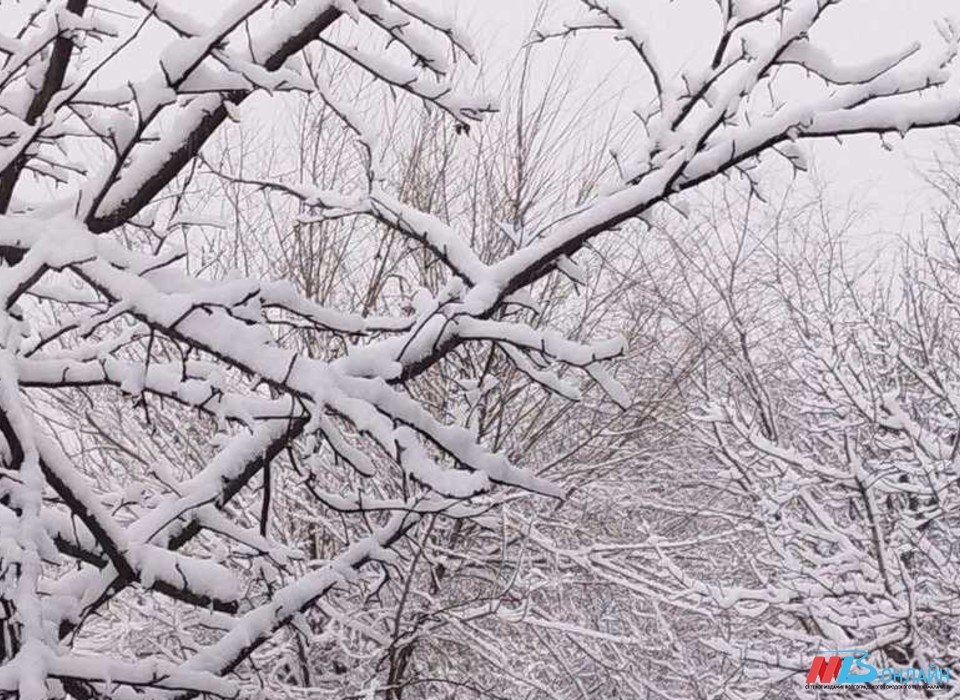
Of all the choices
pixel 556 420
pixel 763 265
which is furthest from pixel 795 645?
pixel 763 265

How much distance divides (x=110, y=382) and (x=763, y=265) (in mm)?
10149

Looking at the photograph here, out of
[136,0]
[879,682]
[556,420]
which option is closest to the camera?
[136,0]

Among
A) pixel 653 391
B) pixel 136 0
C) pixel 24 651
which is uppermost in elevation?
pixel 653 391

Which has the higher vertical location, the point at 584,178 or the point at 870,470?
the point at 584,178

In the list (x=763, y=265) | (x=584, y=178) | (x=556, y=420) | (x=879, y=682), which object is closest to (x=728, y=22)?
(x=879, y=682)

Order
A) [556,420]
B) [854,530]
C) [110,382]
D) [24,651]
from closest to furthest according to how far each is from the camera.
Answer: [24,651]
[110,382]
[854,530]
[556,420]

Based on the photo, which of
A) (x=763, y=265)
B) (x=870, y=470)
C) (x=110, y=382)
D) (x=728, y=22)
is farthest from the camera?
(x=763, y=265)

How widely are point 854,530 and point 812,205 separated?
6348 millimetres

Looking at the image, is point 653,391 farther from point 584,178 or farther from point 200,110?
point 200,110

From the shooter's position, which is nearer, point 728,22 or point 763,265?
point 728,22

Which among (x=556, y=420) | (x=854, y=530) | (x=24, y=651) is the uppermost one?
(x=556, y=420)

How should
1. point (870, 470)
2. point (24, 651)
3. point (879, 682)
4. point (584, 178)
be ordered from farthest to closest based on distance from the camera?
point (584, 178)
point (870, 470)
point (879, 682)
point (24, 651)

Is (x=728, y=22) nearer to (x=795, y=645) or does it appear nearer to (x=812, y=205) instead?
(x=795, y=645)

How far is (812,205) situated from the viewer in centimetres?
1166
